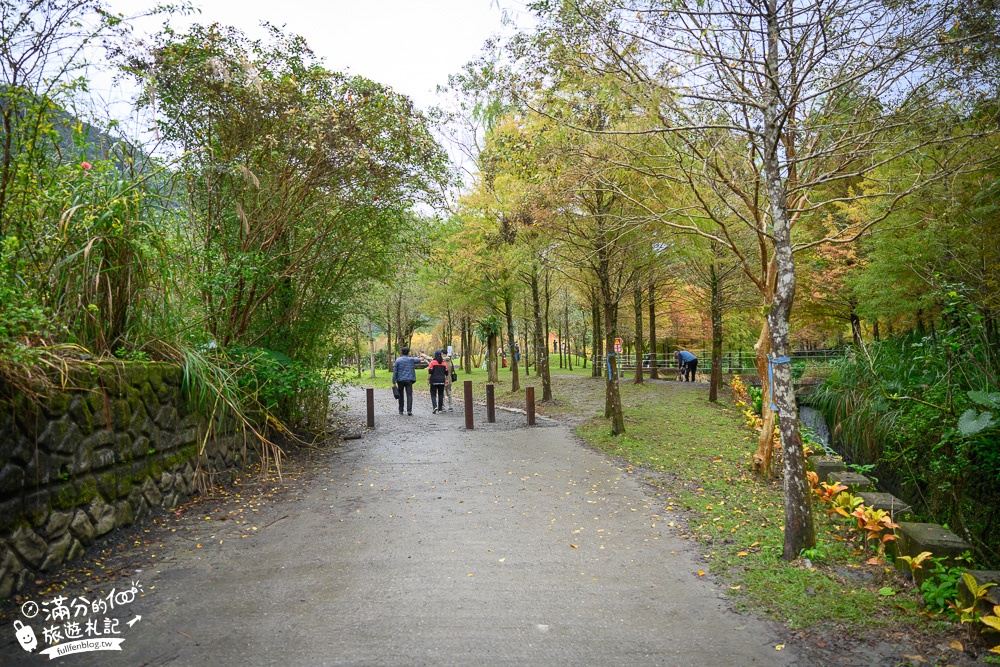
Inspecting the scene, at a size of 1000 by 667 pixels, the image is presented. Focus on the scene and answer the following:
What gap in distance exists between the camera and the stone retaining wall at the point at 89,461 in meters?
4.11

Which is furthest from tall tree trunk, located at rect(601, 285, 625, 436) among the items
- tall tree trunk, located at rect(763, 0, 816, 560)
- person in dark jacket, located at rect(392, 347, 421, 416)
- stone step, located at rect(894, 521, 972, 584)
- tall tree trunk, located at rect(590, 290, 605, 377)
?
stone step, located at rect(894, 521, 972, 584)

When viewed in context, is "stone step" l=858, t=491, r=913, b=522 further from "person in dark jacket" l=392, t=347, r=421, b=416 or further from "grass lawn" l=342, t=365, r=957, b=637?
"person in dark jacket" l=392, t=347, r=421, b=416

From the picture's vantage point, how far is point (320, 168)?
884 centimetres

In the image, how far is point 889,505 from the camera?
18.0 ft

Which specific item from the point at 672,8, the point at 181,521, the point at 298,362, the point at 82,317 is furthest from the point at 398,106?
the point at 181,521

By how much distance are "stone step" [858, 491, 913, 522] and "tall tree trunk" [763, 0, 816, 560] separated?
97 cm

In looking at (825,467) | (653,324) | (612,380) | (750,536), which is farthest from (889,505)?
(653,324)

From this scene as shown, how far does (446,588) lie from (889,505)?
13.7ft

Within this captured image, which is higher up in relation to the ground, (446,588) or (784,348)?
(784,348)

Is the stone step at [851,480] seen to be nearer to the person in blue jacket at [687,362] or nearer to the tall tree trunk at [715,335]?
the tall tree trunk at [715,335]

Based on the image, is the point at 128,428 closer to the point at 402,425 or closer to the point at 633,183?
the point at 402,425

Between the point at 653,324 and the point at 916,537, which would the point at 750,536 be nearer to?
the point at 916,537

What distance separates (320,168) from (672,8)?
5.42 meters

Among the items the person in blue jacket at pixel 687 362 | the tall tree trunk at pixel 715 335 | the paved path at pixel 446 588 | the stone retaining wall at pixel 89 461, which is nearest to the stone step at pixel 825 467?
the paved path at pixel 446 588
